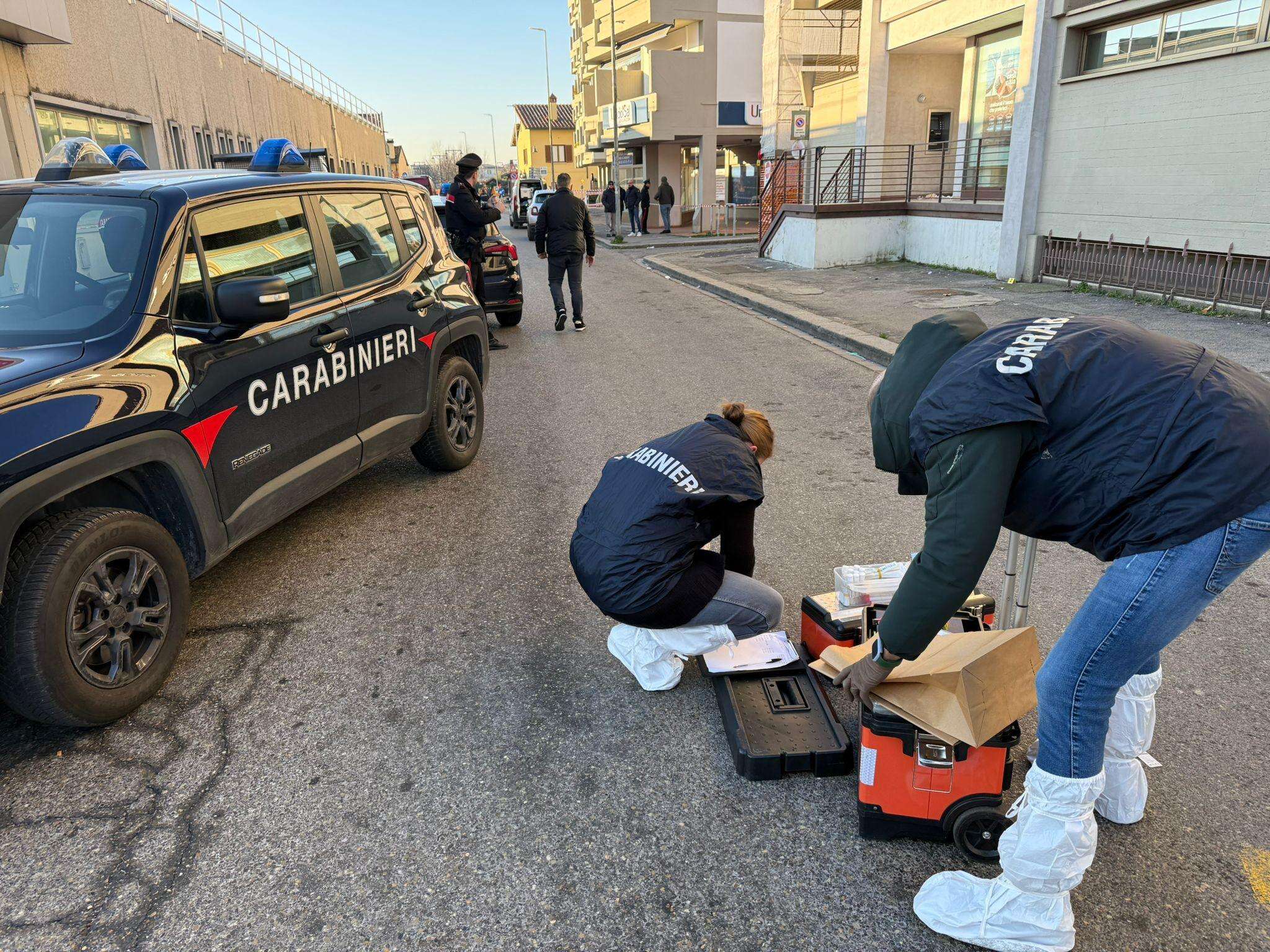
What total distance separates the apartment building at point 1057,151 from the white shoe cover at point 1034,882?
403 inches

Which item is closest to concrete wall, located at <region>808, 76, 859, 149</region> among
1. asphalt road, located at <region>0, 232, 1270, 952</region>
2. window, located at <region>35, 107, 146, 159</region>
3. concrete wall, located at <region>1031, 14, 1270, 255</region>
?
concrete wall, located at <region>1031, 14, 1270, 255</region>

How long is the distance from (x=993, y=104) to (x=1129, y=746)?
734 inches

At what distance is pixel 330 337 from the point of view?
4.26 m

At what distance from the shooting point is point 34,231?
3811 mm

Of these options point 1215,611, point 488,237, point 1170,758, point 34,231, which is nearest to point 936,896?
point 1170,758

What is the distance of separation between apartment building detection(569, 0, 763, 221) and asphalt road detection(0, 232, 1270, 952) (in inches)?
1146

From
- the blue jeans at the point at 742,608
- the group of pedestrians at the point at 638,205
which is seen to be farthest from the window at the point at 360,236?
the group of pedestrians at the point at 638,205

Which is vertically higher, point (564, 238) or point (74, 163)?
point (74, 163)

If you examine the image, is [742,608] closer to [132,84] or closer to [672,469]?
[672,469]

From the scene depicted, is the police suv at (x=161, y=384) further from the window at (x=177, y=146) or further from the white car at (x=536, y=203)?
the white car at (x=536, y=203)

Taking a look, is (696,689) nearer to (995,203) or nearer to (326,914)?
(326,914)

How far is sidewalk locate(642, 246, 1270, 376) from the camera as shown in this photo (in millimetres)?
9312

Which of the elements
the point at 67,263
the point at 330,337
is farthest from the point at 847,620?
the point at 67,263

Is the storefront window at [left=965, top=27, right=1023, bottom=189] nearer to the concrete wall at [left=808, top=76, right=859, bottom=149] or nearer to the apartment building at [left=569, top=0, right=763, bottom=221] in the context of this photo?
the concrete wall at [left=808, top=76, right=859, bottom=149]
